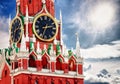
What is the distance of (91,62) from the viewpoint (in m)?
15.9

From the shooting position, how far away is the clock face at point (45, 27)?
1643 cm

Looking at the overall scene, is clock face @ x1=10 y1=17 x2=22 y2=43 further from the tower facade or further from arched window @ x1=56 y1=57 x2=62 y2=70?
arched window @ x1=56 y1=57 x2=62 y2=70

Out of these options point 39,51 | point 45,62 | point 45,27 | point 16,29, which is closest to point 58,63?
point 45,62

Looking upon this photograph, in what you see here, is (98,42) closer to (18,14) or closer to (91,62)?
(91,62)

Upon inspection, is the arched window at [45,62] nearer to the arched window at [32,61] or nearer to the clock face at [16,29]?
the arched window at [32,61]

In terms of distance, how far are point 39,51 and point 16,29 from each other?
814 mm

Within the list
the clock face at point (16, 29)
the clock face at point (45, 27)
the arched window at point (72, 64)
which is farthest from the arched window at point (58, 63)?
the clock face at point (16, 29)

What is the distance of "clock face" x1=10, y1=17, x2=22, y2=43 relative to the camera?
Answer: 16.5m

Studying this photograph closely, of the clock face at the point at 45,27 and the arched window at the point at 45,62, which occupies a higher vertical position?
the clock face at the point at 45,27

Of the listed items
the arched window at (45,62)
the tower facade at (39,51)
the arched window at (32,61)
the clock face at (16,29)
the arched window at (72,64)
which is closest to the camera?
the tower facade at (39,51)

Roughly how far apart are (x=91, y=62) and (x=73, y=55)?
814 millimetres

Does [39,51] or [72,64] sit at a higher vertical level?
[39,51]

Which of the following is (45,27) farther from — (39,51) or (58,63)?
(58,63)

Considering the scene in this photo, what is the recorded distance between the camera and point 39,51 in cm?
1628
